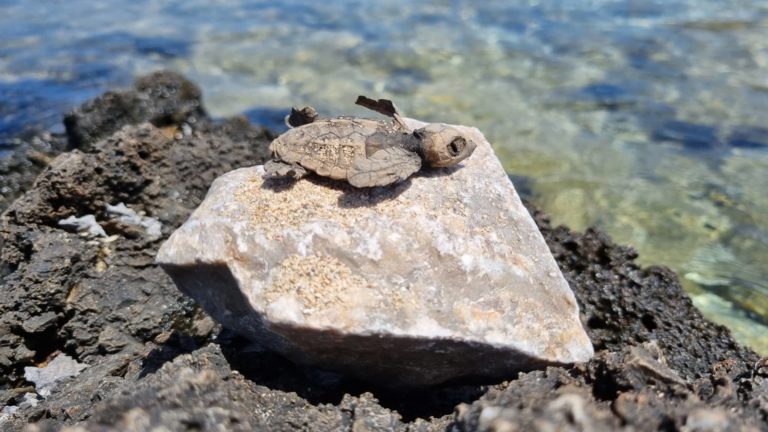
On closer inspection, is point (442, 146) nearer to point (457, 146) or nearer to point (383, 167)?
point (457, 146)

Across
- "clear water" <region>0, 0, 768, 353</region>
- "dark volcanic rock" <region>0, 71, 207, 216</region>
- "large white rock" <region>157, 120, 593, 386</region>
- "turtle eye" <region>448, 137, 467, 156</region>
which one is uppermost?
"turtle eye" <region>448, 137, 467, 156</region>

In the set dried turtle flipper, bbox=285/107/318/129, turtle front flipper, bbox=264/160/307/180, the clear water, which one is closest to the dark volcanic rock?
the clear water

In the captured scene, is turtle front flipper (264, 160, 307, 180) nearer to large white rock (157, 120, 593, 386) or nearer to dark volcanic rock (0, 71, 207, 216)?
large white rock (157, 120, 593, 386)

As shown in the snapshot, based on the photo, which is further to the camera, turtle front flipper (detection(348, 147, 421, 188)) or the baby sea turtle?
the baby sea turtle

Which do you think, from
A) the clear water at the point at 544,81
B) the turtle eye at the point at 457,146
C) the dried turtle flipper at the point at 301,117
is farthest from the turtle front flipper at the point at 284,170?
the clear water at the point at 544,81

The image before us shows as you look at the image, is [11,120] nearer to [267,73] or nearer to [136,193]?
[267,73]

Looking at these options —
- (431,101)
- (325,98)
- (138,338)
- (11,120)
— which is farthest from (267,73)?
(138,338)

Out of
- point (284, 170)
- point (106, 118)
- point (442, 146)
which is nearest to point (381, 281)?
point (284, 170)
